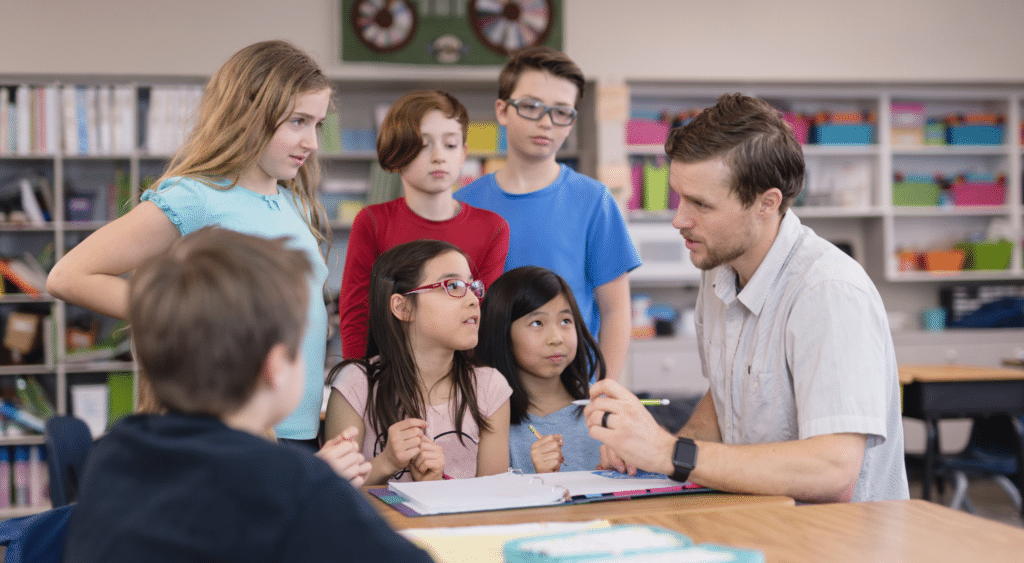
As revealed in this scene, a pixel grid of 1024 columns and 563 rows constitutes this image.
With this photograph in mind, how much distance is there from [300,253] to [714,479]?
2.69 ft

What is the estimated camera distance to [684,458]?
4.40 ft

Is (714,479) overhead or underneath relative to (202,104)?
underneath

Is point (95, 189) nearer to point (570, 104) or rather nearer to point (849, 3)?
point (570, 104)

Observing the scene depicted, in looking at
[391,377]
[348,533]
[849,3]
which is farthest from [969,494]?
[348,533]

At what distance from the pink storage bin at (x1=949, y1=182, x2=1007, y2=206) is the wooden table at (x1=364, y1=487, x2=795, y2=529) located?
493 cm

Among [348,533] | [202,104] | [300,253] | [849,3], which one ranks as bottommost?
[348,533]

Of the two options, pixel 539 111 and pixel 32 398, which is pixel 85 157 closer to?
pixel 32 398

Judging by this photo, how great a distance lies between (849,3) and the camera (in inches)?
204

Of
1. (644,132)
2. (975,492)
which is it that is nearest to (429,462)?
(644,132)

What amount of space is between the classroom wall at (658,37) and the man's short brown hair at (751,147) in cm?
334

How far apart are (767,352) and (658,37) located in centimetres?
384

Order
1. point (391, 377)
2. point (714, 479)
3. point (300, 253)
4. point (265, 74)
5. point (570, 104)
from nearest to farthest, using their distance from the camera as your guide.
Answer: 1. point (300, 253)
2. point (714, 479)
3. point (265, 74)
4. point (391, 377)
5. point (570, 104)

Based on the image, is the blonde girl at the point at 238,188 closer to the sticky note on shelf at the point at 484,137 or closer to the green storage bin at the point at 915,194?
the sticky note on shelf at the point at 484,137

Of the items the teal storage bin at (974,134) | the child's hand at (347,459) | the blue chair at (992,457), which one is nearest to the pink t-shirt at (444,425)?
the child's hand at (347,459)
